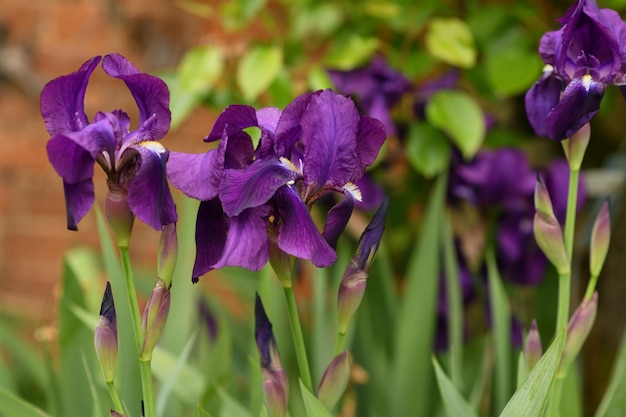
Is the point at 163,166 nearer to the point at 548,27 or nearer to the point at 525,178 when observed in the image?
the point at 525,178

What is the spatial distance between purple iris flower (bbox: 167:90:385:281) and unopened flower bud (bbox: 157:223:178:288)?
3cm

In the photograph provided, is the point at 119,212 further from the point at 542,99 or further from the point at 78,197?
the point at 542,99

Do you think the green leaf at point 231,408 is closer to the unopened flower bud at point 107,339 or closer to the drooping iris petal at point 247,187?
the unopened flower bud at point 107,339

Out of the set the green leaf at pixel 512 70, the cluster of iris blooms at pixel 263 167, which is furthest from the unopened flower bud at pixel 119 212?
the green leaf at pixel 512 70

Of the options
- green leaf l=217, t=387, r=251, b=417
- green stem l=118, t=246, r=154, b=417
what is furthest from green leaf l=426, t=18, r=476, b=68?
green stem l=118, t=246, r=154, b=417

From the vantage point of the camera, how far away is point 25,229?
204 cm

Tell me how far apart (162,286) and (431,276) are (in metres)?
0.56

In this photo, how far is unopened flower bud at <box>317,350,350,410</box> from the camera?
Answer: 59cm

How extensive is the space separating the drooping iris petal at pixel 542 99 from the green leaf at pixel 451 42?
19.4 inches

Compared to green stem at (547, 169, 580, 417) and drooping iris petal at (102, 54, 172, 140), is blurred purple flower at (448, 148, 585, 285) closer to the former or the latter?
green stem at (547, 169, 580, 417)

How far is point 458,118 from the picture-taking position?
1.11 m

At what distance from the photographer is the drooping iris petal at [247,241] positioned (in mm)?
496

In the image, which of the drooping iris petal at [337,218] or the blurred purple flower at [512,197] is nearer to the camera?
the drooping iris petal at [337,218]

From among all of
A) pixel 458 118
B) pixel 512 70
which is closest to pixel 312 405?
pixel 458 118
